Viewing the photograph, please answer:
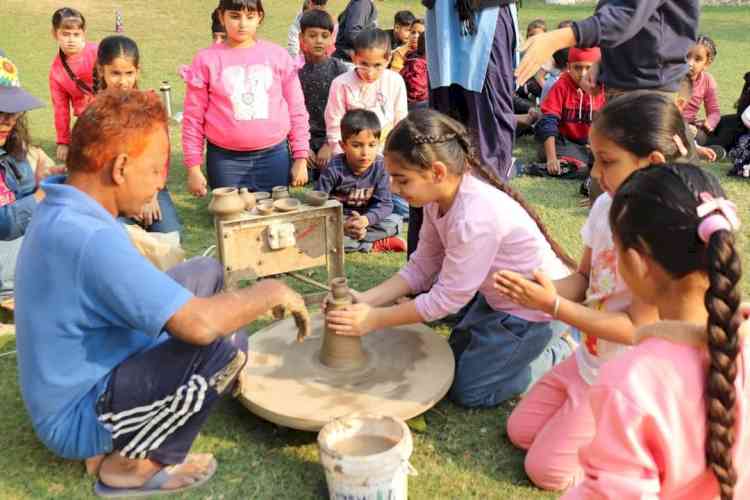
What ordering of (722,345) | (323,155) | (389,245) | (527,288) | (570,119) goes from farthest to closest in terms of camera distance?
(570,119), (323,155), (389,245), (527,288), (722,345)

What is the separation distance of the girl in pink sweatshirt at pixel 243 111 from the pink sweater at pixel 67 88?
1.67 metres

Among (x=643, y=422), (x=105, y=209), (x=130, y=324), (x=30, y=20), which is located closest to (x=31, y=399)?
(x=130, y=324)

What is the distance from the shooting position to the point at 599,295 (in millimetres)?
2664

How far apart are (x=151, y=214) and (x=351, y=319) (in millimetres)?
2224

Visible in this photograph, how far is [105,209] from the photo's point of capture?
2.36 m

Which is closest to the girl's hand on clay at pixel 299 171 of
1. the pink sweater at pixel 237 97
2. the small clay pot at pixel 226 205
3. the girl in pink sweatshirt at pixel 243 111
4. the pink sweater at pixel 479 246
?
the girl in pink sweatshirt at pixel 243 111

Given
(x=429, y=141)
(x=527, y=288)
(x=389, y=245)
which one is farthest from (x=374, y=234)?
(x=527, y=288)

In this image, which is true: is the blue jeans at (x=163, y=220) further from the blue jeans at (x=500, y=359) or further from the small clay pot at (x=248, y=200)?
the blue jeans at (x=500, y=359)

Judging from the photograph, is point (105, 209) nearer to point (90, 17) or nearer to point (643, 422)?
point (643, 422)

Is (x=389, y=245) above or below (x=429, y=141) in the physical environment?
below

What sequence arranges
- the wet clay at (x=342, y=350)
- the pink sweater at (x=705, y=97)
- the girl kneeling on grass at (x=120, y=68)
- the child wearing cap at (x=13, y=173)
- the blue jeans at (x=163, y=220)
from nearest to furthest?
the wet clay at (x=342, y=350) → the child wearing cap at (x=13, y=173) → the blue jeans at (x=163, y=220) → the girl kneeling on grass at (x=120, y=68) → the pink sweater at (x=705, y=97)

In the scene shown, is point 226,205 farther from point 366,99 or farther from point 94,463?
point 366,99

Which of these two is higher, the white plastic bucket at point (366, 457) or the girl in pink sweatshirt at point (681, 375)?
the girl in pink sweatshirt at point (681, 375)

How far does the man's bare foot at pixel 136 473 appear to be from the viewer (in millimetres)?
2592
